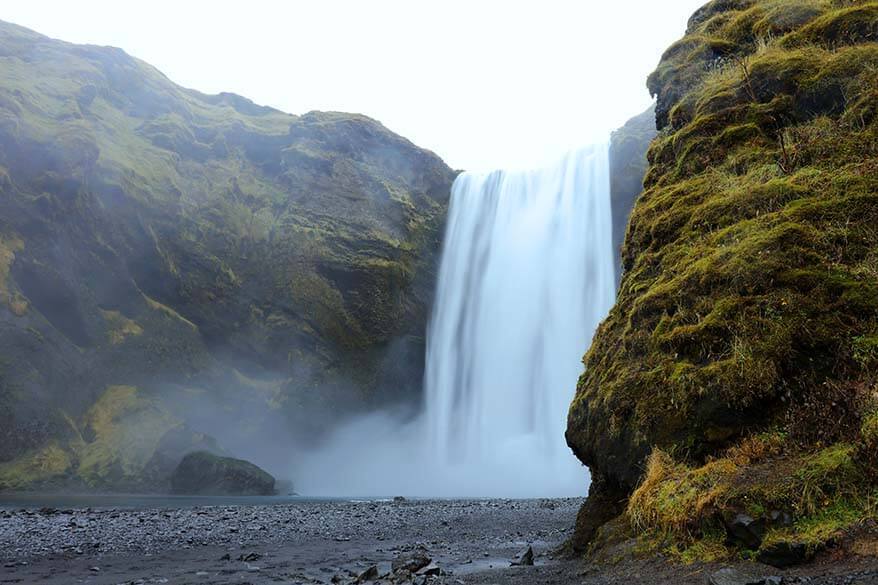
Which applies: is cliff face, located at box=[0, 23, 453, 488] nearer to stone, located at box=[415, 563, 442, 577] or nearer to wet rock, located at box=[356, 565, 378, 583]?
wet rock, located at box=[356, 565, 378, 583]

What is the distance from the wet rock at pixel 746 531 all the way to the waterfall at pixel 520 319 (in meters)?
28.9

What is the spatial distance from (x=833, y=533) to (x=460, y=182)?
51.8 metres

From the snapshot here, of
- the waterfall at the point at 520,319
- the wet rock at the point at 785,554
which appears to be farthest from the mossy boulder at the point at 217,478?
the wet rock at the point at 785,554

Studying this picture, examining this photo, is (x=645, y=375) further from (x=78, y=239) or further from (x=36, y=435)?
(x=78, y=239)

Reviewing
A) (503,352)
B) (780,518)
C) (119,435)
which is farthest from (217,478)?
(780,518)

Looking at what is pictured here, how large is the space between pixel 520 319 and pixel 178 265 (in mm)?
26145

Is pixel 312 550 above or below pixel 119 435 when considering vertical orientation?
below

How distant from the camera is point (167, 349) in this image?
42250mm

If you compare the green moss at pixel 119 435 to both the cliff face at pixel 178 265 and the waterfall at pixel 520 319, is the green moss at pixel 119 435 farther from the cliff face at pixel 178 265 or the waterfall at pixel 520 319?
the waterfall at pixel 520 319

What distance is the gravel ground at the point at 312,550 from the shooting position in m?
6.20

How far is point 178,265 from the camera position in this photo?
44.2 metres

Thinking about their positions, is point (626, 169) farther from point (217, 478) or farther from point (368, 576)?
point (368, 576)

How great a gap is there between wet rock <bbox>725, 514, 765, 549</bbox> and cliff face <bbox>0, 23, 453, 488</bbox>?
37.7m

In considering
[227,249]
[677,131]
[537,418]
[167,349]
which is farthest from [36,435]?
[677,131]
